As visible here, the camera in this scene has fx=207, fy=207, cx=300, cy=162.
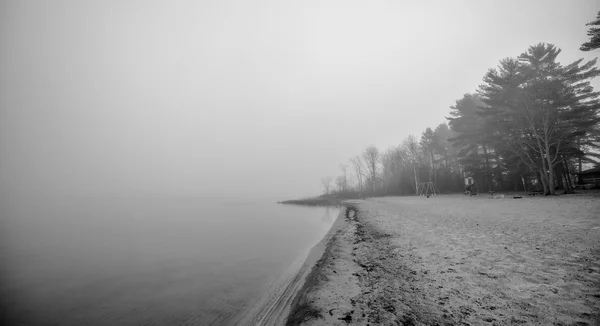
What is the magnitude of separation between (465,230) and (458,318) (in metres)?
7.85

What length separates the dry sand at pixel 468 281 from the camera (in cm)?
368

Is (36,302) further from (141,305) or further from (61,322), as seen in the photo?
(141,305)

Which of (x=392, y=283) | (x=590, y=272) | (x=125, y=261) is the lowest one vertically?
(x=125, y=261)

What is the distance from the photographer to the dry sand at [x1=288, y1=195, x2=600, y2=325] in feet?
12.1

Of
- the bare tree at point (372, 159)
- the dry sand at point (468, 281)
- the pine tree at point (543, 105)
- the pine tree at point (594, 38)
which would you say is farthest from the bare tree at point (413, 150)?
the dry sand at point (468, 281)

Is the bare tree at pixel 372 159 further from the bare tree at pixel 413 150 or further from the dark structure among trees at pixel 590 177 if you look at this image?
the dark structure among trees at pixel 590 177

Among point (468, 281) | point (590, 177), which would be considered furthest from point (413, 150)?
point (468, 281)

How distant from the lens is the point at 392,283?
17.6 feet

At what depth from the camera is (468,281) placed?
16.1 feet

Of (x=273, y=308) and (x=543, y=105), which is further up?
(x=543, y=105)

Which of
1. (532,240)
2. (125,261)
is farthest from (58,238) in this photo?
(532,240)

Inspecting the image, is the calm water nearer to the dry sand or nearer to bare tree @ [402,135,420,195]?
the dry sand

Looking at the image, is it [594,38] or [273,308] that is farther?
[594,38]

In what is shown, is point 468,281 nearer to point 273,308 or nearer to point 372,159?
point 273,308
